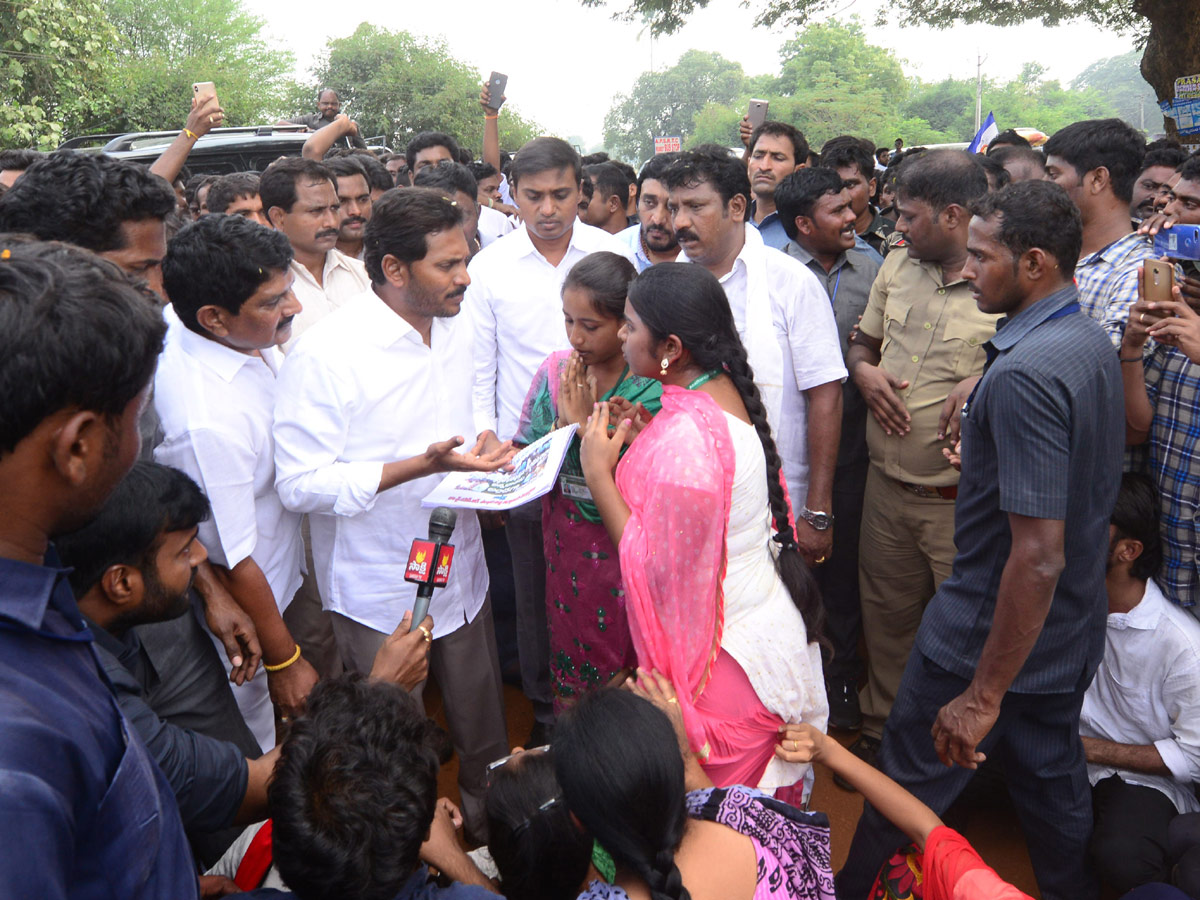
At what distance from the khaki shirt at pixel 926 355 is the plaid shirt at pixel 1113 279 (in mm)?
350

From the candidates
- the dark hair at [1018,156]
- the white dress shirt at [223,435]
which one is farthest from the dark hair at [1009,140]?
the white dress shirt at [223,435]

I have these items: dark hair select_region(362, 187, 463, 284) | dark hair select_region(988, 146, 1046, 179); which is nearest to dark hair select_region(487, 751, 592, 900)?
dark hair select_region(362, 187, 463, 284)

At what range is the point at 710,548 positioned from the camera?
2137mm

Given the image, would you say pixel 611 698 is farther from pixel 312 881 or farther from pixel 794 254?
pixel 794 254

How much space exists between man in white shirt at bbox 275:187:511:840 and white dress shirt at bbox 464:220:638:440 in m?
0.83

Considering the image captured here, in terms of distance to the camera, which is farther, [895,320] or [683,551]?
[895,320]

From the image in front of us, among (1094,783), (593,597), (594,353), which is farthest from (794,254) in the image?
(1094,783)

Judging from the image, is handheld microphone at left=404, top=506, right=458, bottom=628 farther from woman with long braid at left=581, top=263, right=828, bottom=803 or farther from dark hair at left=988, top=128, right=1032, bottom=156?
dark hair at left=988, top=128, right=1032, bottom=156

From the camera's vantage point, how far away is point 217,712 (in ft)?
7.20

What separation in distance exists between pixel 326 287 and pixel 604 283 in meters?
1.98

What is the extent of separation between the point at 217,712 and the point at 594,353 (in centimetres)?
153

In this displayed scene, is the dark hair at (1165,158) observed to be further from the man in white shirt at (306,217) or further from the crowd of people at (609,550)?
the man in white shirt at (306,217)

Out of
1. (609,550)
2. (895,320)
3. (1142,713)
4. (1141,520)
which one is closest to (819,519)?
(895,320)

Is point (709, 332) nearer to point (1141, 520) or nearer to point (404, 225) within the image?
point (404, 225)
